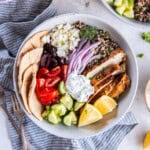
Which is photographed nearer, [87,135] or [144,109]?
[87,135]

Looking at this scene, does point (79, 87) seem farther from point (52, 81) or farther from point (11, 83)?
point (11, 83)

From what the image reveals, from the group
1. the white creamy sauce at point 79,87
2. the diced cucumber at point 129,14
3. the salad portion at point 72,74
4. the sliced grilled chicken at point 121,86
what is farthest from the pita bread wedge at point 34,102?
the diced cucumber at point 129,14

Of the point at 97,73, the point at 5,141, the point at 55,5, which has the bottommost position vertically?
the point at 5,141

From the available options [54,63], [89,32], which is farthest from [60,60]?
[89,32]

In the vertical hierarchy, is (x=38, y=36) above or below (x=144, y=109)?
above

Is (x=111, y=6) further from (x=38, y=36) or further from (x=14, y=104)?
(x=14, y=104)

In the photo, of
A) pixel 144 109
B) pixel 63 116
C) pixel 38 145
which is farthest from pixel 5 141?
pixel 144 109

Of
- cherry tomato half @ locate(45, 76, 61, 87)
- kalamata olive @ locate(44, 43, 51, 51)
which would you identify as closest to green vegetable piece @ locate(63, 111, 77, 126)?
cherry tomato half @ locate(45, 76, 61, 87)
